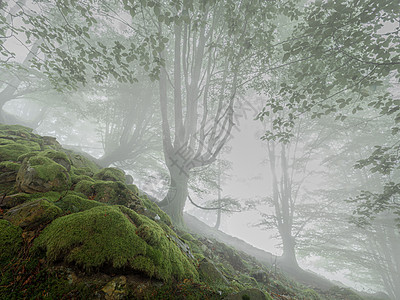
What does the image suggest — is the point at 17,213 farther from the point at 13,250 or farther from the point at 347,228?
the point at 347,228

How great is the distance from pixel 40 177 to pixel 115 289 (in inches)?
79.8

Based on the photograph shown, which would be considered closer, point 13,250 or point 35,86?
point 13,250

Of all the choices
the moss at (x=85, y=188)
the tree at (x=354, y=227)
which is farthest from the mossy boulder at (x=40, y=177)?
the tree at (x=354, y=227)

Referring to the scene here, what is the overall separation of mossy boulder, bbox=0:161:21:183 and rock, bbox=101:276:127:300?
247cm

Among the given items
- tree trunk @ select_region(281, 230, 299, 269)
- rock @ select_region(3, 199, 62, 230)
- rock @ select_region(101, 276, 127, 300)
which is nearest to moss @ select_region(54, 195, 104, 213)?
rock @ select_region(3, 199, 62, 230)

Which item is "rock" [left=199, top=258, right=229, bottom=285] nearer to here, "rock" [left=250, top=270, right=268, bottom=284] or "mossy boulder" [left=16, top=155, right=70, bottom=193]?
"mossy boulder" [left=16, top=155, right=70, bottom=193]

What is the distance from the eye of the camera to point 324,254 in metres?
12.7

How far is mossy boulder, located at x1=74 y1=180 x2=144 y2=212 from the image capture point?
→ 2835mm

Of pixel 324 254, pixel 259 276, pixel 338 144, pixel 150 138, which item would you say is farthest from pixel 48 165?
pixel 338 144

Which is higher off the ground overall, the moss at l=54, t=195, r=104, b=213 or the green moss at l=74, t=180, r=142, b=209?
the green moss at l=74, t=180, r=142, b=209

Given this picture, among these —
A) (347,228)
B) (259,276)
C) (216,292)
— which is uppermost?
(347,228)

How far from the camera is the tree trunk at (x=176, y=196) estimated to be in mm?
7133

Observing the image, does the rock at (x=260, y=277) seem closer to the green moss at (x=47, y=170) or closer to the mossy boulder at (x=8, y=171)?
the green moss at (x=47, y=170)

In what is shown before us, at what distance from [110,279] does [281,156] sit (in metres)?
14.5
